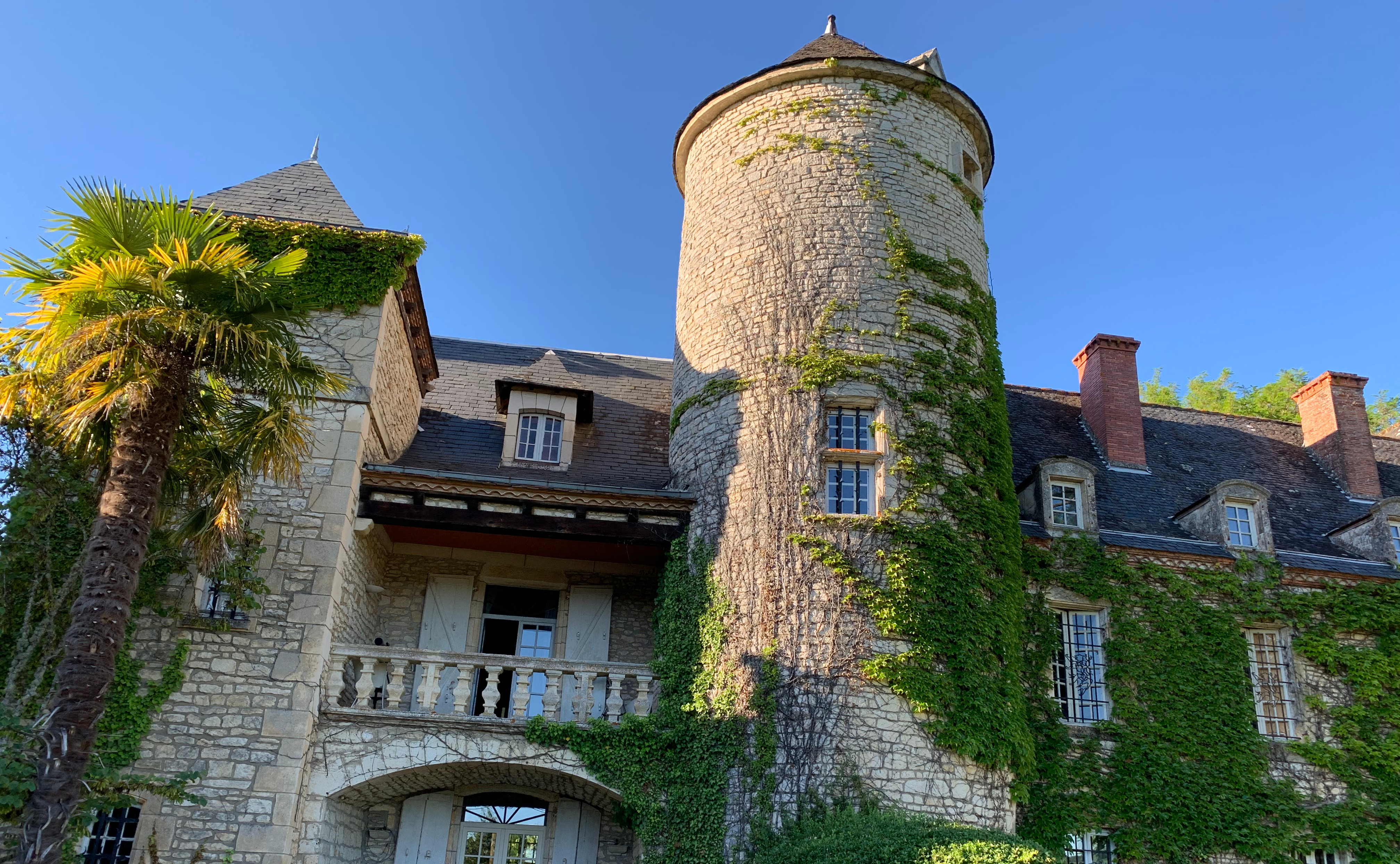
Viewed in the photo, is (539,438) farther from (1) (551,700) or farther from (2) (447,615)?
(1) (551,700)

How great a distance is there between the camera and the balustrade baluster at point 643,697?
11.8m

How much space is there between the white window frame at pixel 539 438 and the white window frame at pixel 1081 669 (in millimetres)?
6748

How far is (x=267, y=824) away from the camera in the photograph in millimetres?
10508

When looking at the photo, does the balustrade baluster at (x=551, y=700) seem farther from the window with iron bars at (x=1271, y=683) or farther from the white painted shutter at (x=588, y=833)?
the window with iron bars at (x=1271, y=683)

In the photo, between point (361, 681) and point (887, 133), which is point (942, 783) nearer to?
point (361, 681)

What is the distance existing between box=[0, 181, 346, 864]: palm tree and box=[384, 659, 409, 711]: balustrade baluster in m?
2.28

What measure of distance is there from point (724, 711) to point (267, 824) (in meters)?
4.62

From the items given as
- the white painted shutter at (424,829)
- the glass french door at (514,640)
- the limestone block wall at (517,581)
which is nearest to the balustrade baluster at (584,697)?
the limestone block wall at (517,581)

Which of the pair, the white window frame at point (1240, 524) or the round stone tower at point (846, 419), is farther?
the white window frame at point (1240, 524)

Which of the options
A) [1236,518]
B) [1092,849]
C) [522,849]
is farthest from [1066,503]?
[522,849]

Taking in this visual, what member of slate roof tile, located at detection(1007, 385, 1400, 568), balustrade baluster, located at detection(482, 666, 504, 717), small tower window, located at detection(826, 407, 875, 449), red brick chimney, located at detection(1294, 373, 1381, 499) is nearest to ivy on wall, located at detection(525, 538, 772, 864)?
balustrade baluster, located at detection(482, 666, 504, 717)

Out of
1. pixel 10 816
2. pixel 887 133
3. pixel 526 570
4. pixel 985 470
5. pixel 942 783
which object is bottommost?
pixel 10 816

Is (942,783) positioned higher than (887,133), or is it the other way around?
(887,133)

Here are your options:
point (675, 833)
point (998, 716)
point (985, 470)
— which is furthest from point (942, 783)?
point (985, 470)
